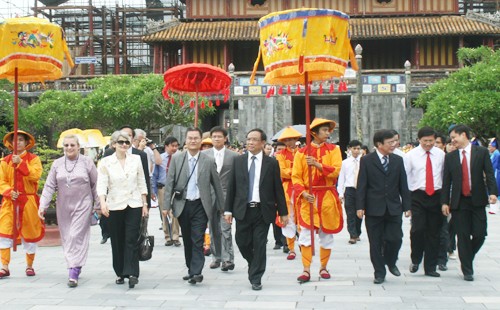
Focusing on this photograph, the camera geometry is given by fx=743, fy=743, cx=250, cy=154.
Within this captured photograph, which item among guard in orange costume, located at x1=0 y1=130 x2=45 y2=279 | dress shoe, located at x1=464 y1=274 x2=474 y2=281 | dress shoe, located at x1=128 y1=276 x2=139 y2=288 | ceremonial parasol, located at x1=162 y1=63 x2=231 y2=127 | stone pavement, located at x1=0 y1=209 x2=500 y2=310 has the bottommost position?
stone pavement, located at x1=0 y1=209 x2=500 y2=310

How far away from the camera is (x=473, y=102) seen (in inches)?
768

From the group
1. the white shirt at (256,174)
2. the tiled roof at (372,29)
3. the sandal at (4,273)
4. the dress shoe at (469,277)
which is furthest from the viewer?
the tiled roof at (372,29)

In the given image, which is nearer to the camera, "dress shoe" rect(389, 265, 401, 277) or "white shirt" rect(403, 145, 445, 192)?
"dress shoe" rect(389, 265, 401, 277)

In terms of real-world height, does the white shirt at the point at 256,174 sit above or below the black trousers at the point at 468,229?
above

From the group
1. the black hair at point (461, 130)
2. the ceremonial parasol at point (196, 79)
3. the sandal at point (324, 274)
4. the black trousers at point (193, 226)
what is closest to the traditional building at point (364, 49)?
the ceremonial parasol at point (196, 79)

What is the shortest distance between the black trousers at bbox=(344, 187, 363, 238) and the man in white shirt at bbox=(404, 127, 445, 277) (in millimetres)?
2711

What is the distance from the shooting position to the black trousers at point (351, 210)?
1091 centimetres

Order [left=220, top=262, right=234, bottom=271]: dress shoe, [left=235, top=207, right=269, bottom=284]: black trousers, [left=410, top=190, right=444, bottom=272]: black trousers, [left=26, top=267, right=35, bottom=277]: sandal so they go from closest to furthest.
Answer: [left=235, top=207, right=269, bottom=284]: black trousers → [left=410, top=190, right=444, bottom=272]: black trousers → [left=26, top=267, right=35, bottom=277]: sandal → [left=220, top=262, right=234, bottom=271]: dress shoe

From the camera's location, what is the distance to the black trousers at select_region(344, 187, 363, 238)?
10914mm

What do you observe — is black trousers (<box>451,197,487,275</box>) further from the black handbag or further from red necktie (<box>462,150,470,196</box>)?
the black handbag

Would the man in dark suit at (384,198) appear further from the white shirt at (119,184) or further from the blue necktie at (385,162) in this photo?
the white shirt at (119,184)

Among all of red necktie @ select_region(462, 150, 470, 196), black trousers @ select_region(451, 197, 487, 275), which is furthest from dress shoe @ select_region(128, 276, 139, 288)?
red necktie @ select_region(462, 150, 470, 196)

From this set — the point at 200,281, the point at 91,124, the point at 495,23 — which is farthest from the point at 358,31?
the point at 200,281

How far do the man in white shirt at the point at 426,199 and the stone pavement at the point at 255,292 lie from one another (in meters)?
0.25
